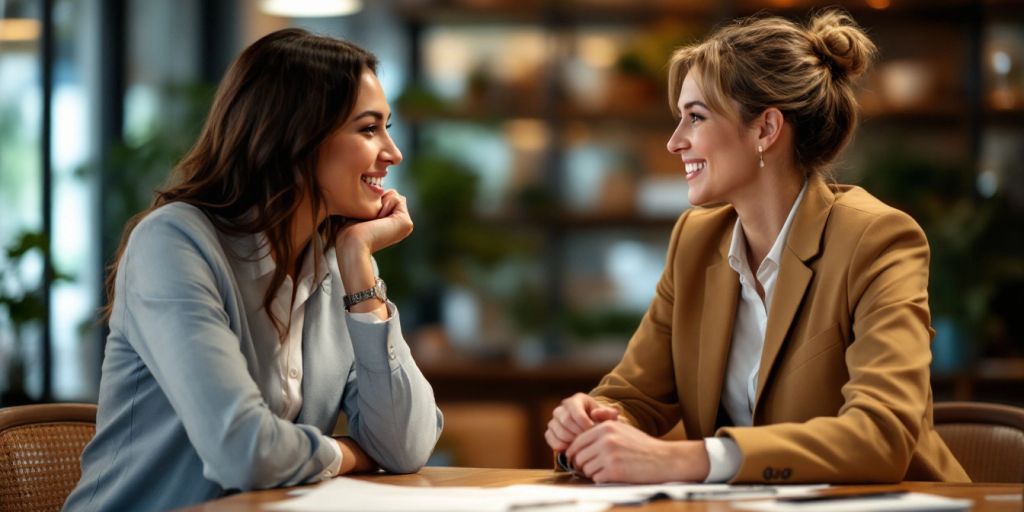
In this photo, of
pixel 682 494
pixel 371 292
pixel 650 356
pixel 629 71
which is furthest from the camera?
pixel 629 71

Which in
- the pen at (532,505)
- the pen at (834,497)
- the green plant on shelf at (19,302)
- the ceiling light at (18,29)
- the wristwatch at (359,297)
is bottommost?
the green plant on shelf at (19,302)

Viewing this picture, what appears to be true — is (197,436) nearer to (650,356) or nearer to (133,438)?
(133,438)

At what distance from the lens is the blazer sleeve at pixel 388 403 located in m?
1.98

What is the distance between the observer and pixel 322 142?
6.77 feet

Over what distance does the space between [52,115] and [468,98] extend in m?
2.10

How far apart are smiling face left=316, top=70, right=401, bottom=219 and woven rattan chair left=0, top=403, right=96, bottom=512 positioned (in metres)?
0.60

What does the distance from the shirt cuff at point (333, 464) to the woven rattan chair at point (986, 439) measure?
3.91 ft

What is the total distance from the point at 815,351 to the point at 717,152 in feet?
1.46

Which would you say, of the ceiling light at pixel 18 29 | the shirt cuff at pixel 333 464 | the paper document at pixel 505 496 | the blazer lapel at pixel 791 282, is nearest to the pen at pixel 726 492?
the paper document at pixel 505 496

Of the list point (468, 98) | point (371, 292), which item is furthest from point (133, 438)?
point (468, 98)

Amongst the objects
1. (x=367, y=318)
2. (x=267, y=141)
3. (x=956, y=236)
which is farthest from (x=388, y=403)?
(x=956, y=236)

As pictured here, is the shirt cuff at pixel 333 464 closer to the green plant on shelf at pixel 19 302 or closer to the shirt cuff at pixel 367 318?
the shirt cuff at pixel 367 318

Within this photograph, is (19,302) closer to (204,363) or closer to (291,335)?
(291,335)

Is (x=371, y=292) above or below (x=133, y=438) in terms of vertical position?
above
